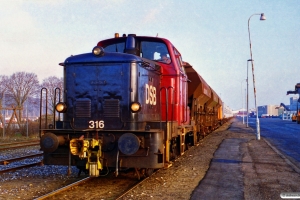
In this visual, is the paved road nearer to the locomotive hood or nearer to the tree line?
the locomotive hood

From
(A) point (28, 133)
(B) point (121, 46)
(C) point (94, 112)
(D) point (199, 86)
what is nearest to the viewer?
(C) point (94, 112)

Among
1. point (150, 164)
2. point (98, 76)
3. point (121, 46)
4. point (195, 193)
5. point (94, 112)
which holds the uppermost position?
point (121, 46)

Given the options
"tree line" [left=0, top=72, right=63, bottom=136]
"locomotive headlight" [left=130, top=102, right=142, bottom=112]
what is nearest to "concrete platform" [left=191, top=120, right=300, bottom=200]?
"locomotive headlight" [left=130, top=102, right=142, bottom=112]

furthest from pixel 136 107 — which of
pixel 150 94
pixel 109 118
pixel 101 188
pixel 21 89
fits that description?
pixel 21 89

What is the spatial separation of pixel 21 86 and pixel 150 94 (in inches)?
1802

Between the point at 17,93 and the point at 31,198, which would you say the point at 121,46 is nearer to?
the point at 31,198

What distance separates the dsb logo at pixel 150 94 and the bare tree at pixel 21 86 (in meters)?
40.4

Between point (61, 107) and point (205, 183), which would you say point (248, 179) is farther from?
point (61, 107)

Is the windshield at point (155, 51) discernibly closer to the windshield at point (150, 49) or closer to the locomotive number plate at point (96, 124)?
the windshield at point (150, 49)

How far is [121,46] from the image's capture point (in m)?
9.45

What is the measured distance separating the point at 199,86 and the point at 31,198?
33.5 feet

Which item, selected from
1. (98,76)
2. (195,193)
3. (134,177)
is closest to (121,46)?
(98,76)

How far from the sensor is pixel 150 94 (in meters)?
8.65

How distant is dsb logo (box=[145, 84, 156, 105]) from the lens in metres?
8.42
